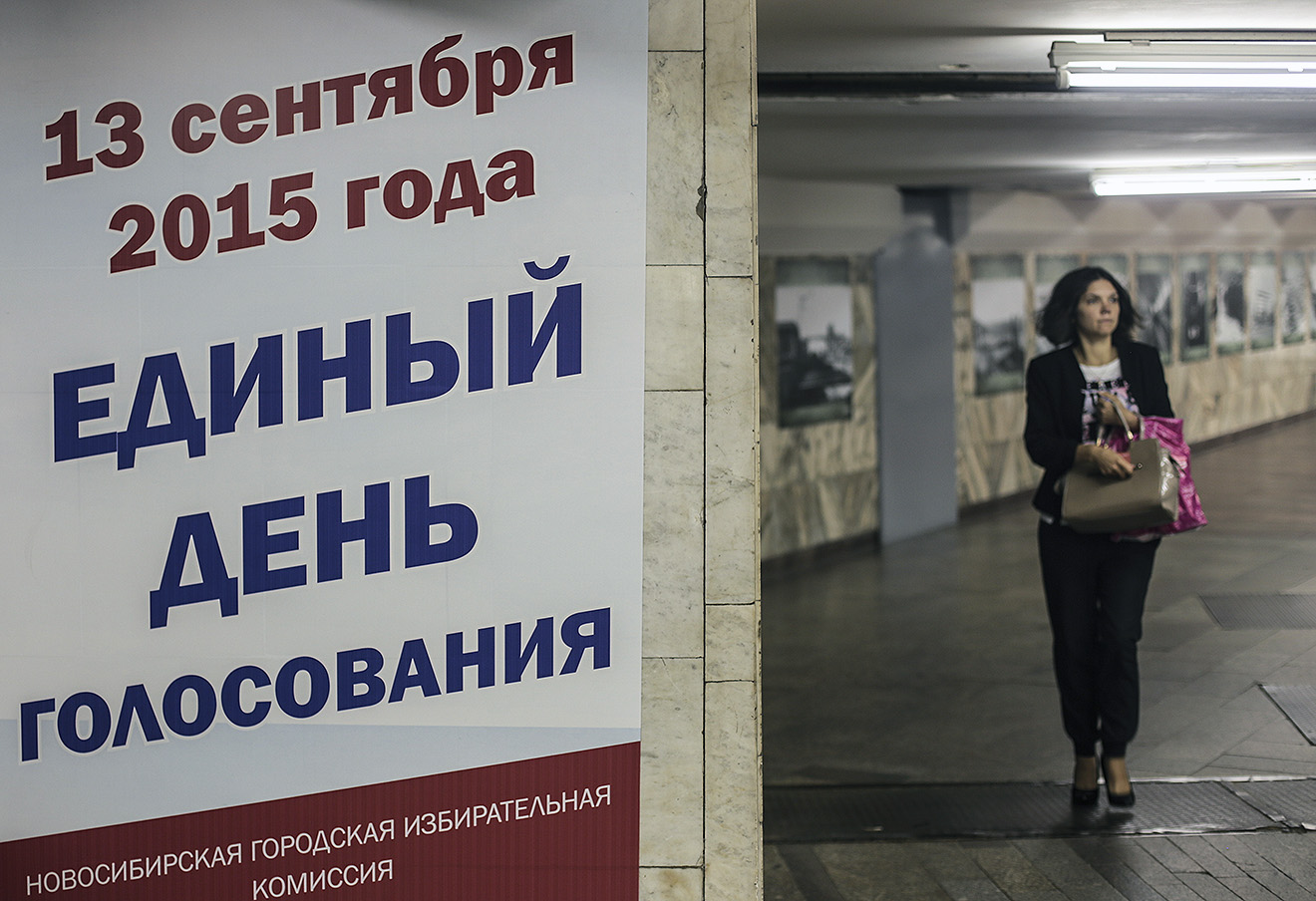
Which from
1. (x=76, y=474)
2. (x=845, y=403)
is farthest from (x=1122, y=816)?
(x=845, y=403)

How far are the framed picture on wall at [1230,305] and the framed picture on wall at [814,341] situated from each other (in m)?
8.57

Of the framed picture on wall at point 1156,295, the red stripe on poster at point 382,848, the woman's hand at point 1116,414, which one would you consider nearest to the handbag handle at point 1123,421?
the woman's hand at point 1116,414

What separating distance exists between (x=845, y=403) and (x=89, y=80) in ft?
28.3

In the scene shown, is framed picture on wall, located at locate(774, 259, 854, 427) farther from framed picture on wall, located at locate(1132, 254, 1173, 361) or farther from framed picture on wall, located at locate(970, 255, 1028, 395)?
framed picture on wall, located at locate(1132, 254, 1173, 361)

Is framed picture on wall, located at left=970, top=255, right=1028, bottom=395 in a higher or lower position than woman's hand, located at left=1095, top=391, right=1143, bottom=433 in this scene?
higher

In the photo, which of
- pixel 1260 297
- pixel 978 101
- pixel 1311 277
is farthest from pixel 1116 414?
pixel 1311 277

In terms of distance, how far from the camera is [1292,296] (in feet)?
63.5

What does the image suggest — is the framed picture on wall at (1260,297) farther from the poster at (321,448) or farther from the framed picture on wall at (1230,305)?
the poster at (321,448)

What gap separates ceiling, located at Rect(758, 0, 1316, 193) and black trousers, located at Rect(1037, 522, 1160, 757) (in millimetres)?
1984

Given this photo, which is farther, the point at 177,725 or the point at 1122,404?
the point at 1122,404

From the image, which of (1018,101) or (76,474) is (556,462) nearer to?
(76,474)

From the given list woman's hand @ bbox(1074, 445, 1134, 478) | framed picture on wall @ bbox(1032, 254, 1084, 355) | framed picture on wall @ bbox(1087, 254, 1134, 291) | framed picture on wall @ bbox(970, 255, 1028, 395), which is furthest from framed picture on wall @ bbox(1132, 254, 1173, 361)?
woman's hand @ bbox(1074, 445, 1134, 478)

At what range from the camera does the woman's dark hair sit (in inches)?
197

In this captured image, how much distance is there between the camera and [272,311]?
325 centimetres
